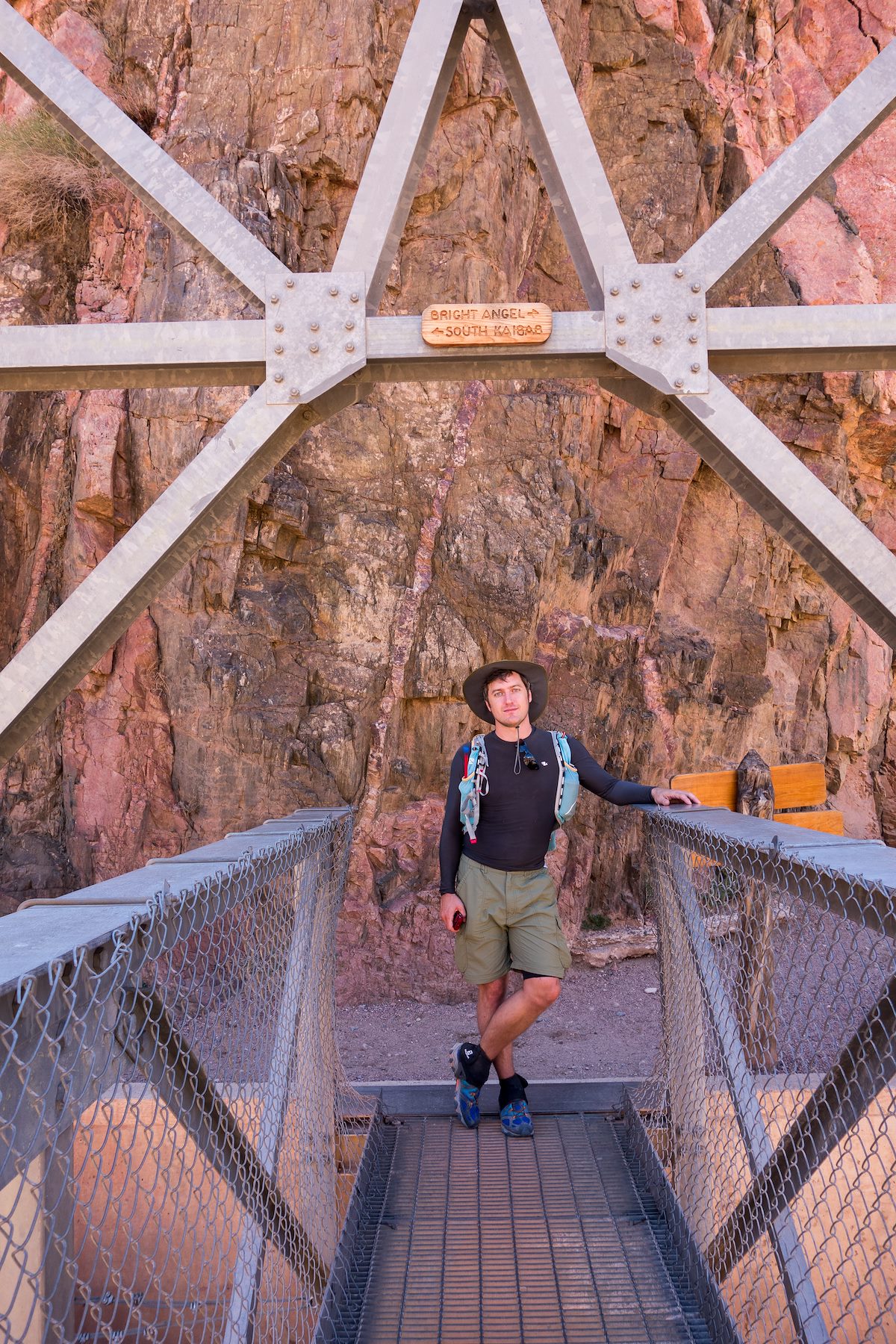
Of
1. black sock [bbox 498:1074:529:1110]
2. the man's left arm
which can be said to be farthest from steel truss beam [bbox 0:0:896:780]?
black sock [bbox 498:1074:529:1110]

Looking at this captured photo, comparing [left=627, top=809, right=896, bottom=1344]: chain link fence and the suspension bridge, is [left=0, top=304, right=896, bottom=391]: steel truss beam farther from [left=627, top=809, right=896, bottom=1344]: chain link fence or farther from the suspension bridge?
[left=627, top=809, right=896, bottom=1344]: chain link fence

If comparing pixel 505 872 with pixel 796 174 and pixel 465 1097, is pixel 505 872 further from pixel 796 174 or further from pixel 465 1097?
pixel 796 174

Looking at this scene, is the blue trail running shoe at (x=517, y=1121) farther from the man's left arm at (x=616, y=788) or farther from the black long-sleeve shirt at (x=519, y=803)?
the man's left arm at (x=616, y=788)

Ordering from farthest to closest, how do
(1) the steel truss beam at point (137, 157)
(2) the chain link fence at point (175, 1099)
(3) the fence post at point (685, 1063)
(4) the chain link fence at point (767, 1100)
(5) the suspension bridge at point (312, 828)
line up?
(3) the fence post at point (685, 1063)
(1) the steel truss beam at point (137, 157)
(5) the suspension bridge at point (312, 828)
(4) the chain link fence at point (767, 1100)
(2) the chain link fence at point (175, 1099)

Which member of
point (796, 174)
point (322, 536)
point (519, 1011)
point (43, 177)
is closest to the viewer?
point (796, 174)

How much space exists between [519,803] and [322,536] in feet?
12.5

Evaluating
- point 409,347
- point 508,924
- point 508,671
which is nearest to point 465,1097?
point 508,924

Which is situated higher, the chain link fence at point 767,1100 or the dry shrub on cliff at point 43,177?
the dry shrub on cliff at point 43,177

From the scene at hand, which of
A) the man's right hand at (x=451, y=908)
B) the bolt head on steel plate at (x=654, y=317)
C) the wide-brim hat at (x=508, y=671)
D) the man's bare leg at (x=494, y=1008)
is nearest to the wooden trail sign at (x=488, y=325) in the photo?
the bolt head on steel plate at (x=654, y=317)

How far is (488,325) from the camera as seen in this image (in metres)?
2.79

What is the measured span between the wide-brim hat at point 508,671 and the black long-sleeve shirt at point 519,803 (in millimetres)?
207

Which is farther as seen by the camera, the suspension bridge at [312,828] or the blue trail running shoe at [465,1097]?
the blue trail running shoe at [465,1097]

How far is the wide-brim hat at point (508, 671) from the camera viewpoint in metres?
3.98

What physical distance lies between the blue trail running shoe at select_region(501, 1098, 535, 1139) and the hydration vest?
1162mm
